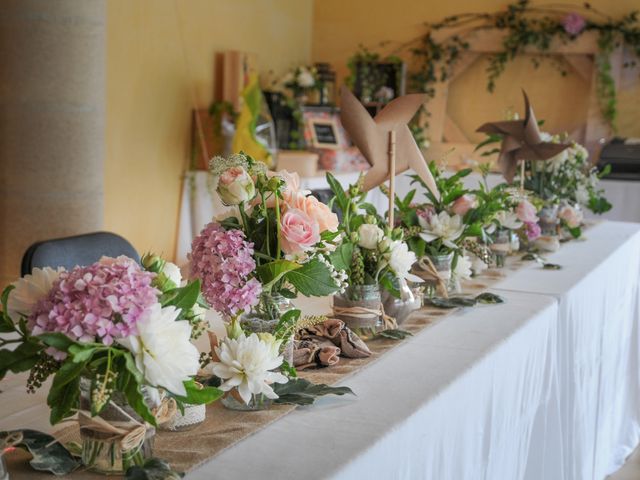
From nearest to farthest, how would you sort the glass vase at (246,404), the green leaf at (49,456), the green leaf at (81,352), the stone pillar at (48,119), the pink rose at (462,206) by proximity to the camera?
the green leaf at (81,352) → the green leaf at (49,456) → the glass vase at (246,404) → the pink rose at (462,206) → the stone pillar at (48,119)

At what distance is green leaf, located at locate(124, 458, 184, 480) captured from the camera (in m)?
1.23

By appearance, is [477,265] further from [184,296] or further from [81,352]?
[81,352]

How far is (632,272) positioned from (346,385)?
7.69ft

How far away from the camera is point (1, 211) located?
4.46 metres

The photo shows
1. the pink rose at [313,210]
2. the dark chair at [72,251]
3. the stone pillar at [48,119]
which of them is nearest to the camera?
the pink rose at [313,210]

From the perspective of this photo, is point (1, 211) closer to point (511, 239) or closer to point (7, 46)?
point (7, 46)

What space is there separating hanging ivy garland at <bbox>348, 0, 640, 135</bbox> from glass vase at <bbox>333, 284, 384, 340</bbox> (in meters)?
5.15

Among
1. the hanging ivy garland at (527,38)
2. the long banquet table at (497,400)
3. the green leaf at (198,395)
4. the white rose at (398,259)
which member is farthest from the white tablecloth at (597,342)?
the hanging ivy garland at (527,38)

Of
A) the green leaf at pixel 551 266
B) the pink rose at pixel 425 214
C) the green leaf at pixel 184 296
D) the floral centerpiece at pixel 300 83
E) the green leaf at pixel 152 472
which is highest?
the floral centerpiece at pixel 300 83

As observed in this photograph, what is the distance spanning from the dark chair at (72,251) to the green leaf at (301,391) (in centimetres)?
98

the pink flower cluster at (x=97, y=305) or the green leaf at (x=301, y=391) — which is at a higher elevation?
the pink flower cluster at (x=97, y=305)

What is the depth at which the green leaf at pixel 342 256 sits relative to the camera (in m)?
1.96

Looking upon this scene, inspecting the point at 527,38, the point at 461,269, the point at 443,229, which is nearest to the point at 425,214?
the point at 443,229

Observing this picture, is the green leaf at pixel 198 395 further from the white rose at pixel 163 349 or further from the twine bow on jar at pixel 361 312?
the twine bow on jar at pixel 361 312
